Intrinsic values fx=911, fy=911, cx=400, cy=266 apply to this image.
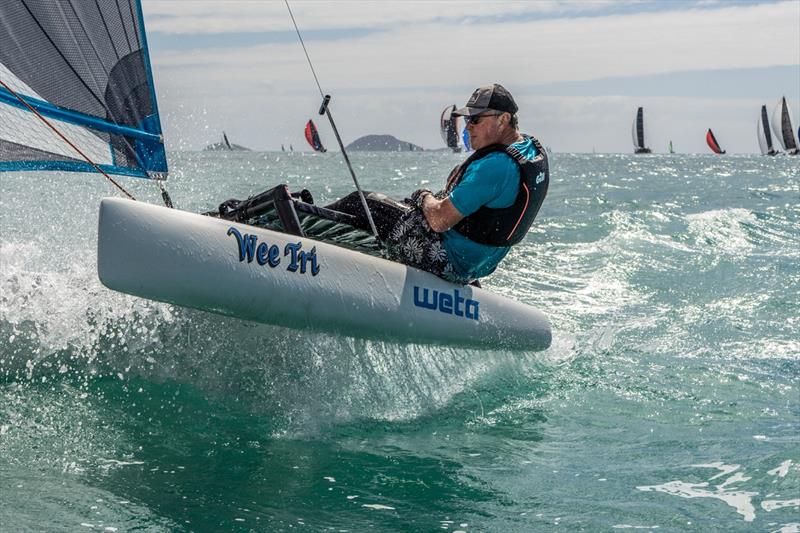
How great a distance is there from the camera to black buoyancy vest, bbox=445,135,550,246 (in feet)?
12.8

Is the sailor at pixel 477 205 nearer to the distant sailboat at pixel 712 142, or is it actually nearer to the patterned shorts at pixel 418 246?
the patterned shorts at pixel 418 246

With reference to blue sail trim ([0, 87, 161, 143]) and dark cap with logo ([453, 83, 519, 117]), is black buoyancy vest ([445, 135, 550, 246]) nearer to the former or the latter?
dark cap with logo ([453, 83, 519, 117])

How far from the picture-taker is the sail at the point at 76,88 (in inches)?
152

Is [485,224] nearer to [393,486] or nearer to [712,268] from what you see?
[393,486]

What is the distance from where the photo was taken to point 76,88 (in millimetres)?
3994

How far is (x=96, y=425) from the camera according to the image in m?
3.46

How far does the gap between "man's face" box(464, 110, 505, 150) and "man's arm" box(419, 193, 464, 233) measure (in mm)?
316

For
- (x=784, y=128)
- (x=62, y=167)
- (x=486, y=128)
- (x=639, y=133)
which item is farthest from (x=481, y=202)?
(x=639, y=133)

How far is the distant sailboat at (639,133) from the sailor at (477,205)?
7130 centimetres

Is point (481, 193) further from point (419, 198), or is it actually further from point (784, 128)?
point (784, 128)

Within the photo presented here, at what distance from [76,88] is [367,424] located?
1940 millimetres

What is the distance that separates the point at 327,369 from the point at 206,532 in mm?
1287

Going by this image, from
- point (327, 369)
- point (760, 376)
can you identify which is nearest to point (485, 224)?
point (327, 369)

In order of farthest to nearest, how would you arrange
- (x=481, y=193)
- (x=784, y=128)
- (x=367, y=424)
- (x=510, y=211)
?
(x=784, y=128) → (x=510, y=211) → (x=481, y=193) → (x=367, y=424)
